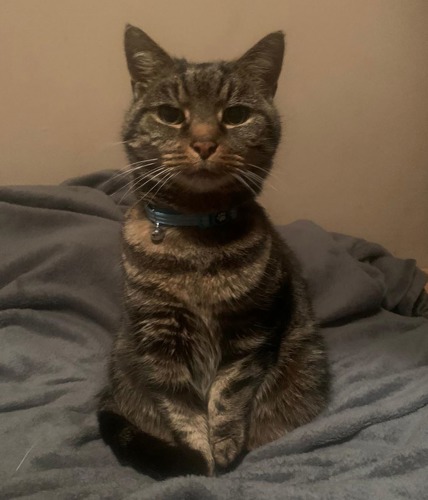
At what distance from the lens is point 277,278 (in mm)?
1114

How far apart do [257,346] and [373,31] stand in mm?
1160

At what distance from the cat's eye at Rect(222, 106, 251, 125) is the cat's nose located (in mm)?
112

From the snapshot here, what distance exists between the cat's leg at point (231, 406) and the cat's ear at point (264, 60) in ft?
1.99

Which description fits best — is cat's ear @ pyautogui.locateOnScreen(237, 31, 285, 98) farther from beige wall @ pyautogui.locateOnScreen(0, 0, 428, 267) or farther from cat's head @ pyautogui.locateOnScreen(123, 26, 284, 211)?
beige wall @ pyautogui.locateOnScreen(0, 0, 428, 267)

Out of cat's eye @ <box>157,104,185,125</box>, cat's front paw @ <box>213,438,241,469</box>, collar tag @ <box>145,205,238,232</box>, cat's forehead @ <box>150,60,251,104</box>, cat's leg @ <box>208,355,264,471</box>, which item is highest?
cat's forehead @ <box>150,60,251,104</box>

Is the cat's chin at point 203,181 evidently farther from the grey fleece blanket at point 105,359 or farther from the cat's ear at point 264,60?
the grey fleece blanket at point 105,359

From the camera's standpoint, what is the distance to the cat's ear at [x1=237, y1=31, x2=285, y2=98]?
1.09 meters

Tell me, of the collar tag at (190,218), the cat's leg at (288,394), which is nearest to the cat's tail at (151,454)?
the cat's leg at (288,394)

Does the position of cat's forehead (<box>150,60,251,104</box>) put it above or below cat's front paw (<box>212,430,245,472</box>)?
above

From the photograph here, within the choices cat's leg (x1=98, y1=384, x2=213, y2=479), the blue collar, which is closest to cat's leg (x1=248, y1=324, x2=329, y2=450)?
cat's leg (x1=98, y1=384, x2=213, y2=479)

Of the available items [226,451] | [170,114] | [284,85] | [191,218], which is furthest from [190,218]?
[284,85]

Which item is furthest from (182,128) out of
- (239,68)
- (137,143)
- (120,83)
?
(120,83)

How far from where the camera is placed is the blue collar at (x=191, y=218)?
3.44ft

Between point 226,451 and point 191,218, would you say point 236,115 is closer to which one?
point 191,218
